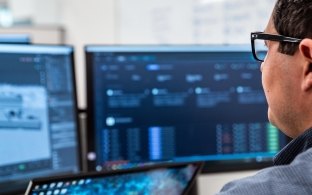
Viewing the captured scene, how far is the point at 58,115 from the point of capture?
1.21 metres

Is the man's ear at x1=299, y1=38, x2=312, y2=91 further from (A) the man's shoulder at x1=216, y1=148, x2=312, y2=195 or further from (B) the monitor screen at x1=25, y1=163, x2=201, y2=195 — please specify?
(B) the monitor screen at x1=25, y1=163, x2=201, y2=195

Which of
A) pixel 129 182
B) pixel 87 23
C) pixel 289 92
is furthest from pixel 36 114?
pixel 87 23

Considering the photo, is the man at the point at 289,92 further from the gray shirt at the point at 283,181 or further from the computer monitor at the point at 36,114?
the computer monitor at the point at 36,114

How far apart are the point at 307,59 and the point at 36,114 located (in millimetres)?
701

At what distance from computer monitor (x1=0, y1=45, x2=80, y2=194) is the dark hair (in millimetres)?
634

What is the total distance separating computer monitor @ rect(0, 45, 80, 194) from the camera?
110 cm

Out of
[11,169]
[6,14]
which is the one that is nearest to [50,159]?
[11,169]

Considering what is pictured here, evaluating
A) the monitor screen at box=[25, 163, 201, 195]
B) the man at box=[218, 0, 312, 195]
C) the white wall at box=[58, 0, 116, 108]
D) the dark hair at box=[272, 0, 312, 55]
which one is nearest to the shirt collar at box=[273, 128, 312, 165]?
the man at box=[218, 0, 312, 195]

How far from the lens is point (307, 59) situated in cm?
71

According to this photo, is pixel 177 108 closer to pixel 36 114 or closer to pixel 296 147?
pixel 36 114

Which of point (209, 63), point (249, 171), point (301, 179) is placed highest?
point (209, 63)

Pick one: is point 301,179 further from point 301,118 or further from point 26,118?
point 26,118

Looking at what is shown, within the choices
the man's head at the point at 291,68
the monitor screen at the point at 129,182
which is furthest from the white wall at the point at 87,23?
the man's head at the point at 291,68

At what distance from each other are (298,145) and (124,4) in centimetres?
226
